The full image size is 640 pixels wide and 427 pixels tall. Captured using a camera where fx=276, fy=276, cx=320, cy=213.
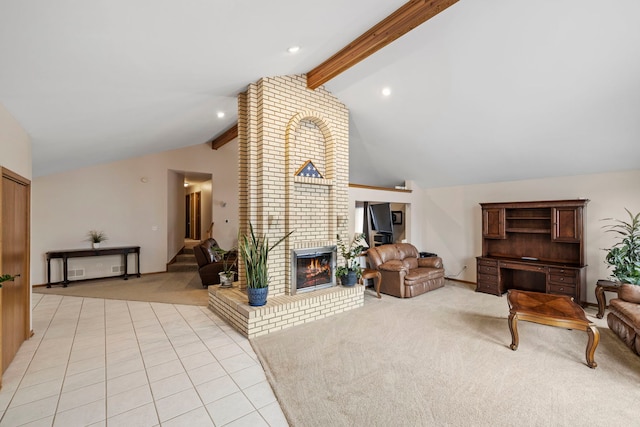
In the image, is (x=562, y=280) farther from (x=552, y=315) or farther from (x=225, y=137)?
(x=225, y=137)

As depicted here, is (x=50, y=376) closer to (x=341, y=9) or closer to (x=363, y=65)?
(x=341, y=9)

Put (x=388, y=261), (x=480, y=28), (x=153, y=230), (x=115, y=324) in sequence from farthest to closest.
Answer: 1. (x=153, y=230)
2. (x=388, y=261)
3. (x=115, y=324)
4. (x=480, y=28)

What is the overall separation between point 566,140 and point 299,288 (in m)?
4.53

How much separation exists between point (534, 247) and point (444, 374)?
4.14 metres

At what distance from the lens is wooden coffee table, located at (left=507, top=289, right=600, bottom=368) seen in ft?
8.74

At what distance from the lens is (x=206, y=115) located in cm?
461

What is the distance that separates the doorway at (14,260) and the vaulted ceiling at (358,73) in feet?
2.43

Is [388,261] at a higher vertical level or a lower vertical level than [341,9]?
lower

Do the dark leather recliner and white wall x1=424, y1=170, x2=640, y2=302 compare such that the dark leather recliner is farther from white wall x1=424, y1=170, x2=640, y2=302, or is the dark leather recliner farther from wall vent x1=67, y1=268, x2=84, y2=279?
wall vent x1=67, y1=268, x2=84, y2=279

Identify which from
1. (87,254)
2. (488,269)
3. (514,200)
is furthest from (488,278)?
(87,254)

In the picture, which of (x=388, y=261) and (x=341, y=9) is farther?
(x=388, y=261)

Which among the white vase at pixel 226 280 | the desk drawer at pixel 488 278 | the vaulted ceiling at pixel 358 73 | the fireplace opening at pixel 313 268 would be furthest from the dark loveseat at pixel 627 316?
the white vase at pixel 226 280

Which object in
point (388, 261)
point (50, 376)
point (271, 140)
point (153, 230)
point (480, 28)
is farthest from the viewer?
point (153, 230)

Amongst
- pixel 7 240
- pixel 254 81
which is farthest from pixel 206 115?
pixel 7 240
